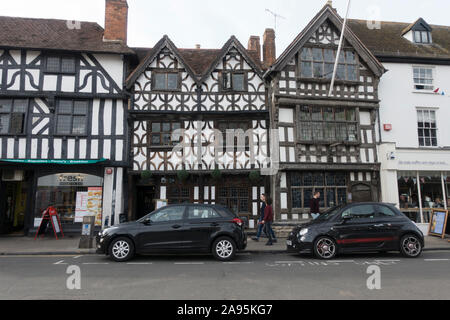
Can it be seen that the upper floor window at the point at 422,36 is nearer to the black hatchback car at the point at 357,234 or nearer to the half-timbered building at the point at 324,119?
the half-timbered building at the point at 324,119

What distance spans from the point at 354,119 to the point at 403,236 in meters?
6.81

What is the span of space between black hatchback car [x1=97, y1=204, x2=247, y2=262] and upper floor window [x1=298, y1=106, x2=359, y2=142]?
6.85 m

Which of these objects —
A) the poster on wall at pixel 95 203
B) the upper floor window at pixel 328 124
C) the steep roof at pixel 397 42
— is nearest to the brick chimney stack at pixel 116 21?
the poster on wall at pixel 95 203

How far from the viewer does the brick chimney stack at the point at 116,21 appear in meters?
14.1

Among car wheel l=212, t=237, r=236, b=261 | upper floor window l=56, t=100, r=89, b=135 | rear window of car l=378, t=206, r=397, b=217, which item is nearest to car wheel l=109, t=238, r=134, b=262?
car wheel l=212, t=237, r=236, b=261

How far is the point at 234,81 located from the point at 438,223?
1094cm

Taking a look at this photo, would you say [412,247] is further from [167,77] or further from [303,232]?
[167,77]

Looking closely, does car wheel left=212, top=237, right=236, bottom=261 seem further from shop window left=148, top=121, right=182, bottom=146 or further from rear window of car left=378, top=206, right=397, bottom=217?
shop window left=148, top=121, right=182, bottom=146

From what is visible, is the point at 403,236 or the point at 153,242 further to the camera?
the point at 403,236

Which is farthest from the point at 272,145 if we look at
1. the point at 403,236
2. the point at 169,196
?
the point at 403,236

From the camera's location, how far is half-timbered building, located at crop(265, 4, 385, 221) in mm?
13086

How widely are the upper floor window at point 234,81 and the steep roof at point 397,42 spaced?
6880 millimetres

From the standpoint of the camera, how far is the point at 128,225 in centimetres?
805
